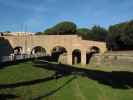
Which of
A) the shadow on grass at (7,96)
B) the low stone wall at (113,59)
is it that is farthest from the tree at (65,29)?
the shadow on grass at (7,96)

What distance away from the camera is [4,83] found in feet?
67.3

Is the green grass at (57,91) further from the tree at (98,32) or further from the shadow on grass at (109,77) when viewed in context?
the tree at (98,32)

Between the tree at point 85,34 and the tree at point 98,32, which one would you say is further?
the tree at point 98,32

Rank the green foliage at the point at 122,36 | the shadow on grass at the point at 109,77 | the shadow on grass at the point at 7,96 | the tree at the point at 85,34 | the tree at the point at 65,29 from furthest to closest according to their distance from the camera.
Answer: the tree at the point at 65,29 < the tree at the point at 85,34 < the green foliage at the point at 122,36 < the shadow on grass at the point at 109,77 < the shadow on grass at the point at 7,96

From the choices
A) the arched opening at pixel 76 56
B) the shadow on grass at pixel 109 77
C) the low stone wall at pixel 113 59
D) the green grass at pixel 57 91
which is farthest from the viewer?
the arched opening at pixel 76 56

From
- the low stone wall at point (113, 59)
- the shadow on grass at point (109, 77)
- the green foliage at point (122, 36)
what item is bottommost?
the shadow on grass at point (109, 77)

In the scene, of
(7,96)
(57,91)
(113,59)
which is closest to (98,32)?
(113,59)

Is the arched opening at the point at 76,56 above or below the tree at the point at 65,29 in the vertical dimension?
below

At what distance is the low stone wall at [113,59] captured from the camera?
55.2m

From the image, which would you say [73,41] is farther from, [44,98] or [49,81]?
[44,98]

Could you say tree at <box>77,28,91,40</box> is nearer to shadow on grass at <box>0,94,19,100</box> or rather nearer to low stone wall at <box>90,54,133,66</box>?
low stone wall at <box>90,54,133,66</box>

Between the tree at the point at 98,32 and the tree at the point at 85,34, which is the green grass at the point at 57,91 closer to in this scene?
the tree at the point at 85,34

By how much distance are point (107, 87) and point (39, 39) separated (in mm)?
41424

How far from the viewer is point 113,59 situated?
58.8 m
